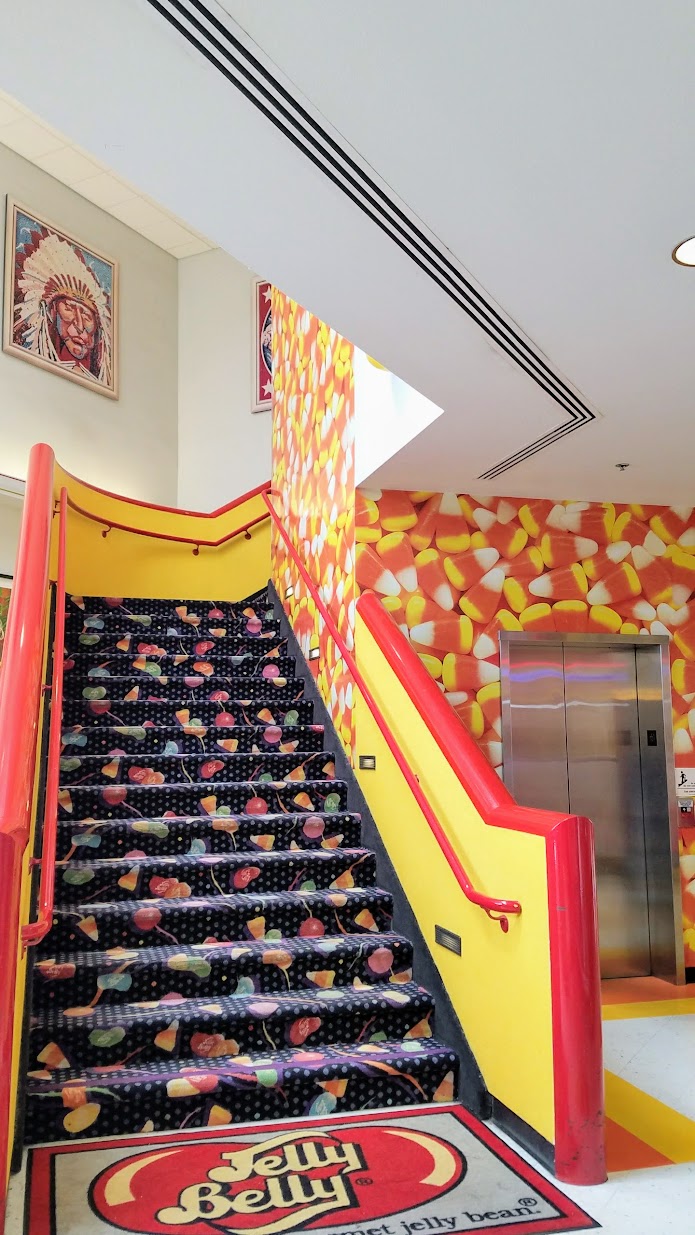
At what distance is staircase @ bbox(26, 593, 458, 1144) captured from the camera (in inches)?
117

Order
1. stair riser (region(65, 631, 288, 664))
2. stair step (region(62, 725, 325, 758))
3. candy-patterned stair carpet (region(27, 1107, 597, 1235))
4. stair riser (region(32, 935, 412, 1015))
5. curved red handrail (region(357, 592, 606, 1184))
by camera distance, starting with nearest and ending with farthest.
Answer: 1. candy-patterned stair carpet (region(27, 1107, 597, 1235))
2. curved red handrail (region(357, 592, 606, 1184))
3. stair riser (region(32, 935, 412, 1015))
4. stair step (region(62, 725, 325, 758))
5. stair riser (region(65, 631, 288, 664))

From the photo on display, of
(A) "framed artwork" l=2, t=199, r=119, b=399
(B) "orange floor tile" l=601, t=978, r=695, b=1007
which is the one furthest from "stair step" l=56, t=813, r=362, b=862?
(A) "framed artwork" l=2, t=199, r=119, b=399

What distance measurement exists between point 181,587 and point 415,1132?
4666 mm

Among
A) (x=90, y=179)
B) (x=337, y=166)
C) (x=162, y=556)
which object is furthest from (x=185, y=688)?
(x=90, y=179)

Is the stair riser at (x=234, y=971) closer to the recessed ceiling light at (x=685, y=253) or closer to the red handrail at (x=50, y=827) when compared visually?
the red handrail at (x=50, y=827)

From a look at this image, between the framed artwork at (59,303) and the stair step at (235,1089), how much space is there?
19.7ft

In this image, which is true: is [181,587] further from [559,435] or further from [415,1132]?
[415,1132]

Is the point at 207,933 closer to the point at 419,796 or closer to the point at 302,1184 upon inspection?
the point at 419,796

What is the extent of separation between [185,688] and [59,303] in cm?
431

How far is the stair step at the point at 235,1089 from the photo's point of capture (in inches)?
111

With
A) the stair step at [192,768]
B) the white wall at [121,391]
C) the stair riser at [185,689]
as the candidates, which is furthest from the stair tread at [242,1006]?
the white wall at [121,391]

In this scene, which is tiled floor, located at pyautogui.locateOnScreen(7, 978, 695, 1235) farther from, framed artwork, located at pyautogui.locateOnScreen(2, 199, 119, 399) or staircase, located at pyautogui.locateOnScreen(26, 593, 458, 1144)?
framed artwork, located at pyautogui.locateOnScreen(2, 199, 119, 399)

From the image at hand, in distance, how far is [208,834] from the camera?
4016 mm

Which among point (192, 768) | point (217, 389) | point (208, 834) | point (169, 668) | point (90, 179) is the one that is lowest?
point (208, 834)
